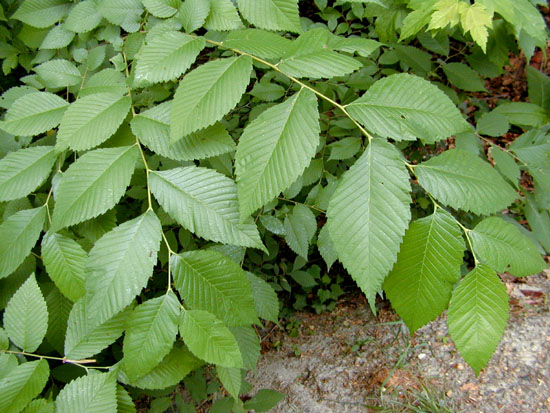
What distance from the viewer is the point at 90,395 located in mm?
1055

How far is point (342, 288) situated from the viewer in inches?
112

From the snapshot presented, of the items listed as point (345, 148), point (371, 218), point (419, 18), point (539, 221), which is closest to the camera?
point (371, 218)

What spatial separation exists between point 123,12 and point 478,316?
1.47 meters

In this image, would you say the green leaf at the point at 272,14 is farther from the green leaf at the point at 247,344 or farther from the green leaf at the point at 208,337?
the green leaf at the point at 247,344

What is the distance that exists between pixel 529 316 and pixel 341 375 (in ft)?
3.45

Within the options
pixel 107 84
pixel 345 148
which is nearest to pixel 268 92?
pixel 345 148

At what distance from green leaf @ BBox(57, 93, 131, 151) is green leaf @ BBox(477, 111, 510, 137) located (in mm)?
1502

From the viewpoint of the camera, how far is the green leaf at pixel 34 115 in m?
1.20

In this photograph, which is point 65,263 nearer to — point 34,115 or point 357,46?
point 34,115

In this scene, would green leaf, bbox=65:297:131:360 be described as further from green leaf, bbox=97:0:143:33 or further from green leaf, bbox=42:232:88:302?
green leaf, bbox=97:0:143:33

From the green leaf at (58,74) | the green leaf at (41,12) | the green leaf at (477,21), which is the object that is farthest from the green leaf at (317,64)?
the green leaf at (41,12)

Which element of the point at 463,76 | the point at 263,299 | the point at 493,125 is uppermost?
the point at 463,76

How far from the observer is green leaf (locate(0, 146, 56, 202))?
3.72 ft

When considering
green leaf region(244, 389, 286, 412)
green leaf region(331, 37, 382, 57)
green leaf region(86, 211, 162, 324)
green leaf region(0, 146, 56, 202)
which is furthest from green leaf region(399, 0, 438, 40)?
green leaf region(244, 389, 286, 412)
